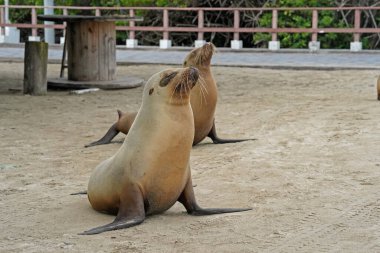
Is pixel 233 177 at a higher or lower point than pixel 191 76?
lower

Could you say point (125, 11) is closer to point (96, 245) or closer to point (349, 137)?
point (349, 137)

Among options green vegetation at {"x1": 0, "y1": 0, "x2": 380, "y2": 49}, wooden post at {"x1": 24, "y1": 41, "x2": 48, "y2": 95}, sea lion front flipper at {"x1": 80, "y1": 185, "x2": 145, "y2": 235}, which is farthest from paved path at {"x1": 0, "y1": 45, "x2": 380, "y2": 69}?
sea lion front flipper at {"x1": 80, "y1": 185, "x2": 145, "y2": 235}

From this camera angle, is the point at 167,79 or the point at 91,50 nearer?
the point at 167,79

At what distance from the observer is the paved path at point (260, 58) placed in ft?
55.4

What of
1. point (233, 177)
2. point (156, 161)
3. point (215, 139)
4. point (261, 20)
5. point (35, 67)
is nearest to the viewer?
point (156, 161)

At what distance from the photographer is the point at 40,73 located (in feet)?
40.4

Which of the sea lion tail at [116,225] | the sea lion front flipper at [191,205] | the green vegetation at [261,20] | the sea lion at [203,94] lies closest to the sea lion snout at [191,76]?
the sea lion front flipper at [191,205]

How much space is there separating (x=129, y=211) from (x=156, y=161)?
0.34 m

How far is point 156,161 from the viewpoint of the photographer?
202 inches

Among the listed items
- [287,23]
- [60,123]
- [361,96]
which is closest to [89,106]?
[60,123]

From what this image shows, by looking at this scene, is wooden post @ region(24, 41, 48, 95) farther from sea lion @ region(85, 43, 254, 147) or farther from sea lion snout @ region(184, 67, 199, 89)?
sea lion snout @ region(184, 67, 199, 89)

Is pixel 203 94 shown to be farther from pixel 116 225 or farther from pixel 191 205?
pixel 116 225

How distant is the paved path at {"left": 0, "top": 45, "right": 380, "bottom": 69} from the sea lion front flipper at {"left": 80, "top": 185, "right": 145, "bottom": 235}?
11424mm

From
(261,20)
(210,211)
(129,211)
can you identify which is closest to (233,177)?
(210,211)
